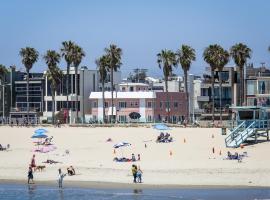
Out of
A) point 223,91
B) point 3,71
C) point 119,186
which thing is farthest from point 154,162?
point 3,71

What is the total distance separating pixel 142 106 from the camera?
4215 inches

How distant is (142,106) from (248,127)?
177 ft

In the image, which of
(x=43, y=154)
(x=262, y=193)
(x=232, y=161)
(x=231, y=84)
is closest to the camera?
(x=262, y=193)

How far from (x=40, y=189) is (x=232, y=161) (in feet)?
46.2

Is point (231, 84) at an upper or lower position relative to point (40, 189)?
upper

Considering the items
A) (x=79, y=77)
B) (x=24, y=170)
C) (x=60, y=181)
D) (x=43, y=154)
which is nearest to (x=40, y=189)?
(x=60, y=181)

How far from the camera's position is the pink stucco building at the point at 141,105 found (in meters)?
107

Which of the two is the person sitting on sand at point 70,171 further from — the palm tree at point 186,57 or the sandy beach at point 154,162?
the palm tree at point 186,57

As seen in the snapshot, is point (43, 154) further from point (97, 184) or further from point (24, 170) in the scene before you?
point (97, 184)

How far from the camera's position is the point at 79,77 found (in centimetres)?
11200

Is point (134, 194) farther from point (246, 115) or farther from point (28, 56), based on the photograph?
point (28, 56)

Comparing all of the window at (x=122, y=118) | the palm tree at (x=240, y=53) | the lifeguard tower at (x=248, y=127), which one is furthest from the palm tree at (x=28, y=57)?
the lifeguard tower at (x=248, y=127)

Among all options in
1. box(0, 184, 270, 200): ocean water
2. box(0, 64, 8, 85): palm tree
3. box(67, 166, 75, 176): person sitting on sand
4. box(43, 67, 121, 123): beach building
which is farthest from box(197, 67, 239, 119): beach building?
box(0, 184, 270, 200): ocean water

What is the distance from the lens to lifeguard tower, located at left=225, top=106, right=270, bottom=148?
5284 centimetres
